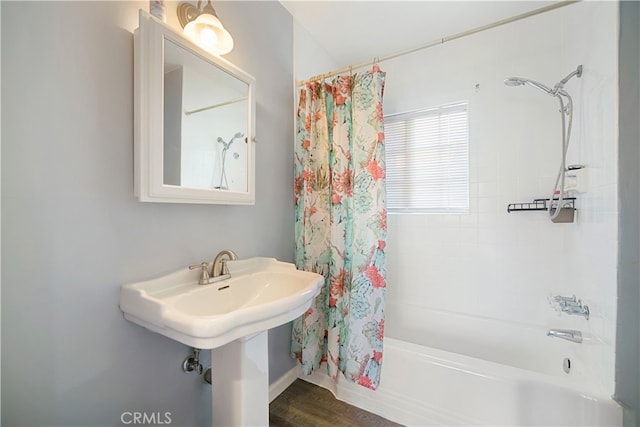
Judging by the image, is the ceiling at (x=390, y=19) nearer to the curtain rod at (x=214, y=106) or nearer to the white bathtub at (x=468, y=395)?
the curtain rod at (x=214, y=106)

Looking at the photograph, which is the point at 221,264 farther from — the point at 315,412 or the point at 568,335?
the point at 568,335

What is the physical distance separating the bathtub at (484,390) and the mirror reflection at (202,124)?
1.32 metres

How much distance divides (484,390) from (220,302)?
131 centimetres

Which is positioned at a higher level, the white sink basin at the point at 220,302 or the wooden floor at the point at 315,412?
the white sink basin at the point at 220,302

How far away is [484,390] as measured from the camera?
1264 mm

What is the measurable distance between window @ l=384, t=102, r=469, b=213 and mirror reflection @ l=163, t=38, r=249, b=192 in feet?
4.34

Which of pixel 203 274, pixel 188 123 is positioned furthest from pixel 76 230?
pixel 188 123

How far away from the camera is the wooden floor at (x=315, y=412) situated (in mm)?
1421

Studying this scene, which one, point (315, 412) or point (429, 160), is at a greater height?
point (429, 160)

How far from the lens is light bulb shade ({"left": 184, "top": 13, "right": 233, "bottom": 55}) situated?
3.65 feet

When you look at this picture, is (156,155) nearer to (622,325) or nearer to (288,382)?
(288,382)

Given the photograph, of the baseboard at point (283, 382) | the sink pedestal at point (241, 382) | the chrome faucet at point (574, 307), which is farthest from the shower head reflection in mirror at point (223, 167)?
the chrome faucet at point (574, 307)

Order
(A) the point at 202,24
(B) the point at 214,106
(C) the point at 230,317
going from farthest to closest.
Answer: (B) the point at 214,106 < (A) the point at 202,24 < (C) the point at 230,317

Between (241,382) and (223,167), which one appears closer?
(241,382)
